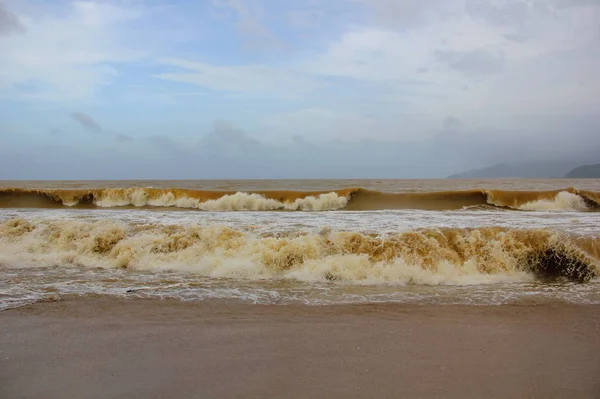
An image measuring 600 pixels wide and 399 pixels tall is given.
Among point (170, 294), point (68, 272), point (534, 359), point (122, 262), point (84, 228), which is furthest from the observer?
point (84, 228)

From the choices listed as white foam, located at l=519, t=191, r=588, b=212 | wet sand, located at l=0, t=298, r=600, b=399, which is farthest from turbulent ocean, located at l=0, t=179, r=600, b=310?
white foam, located at l=519, t=191, r=588, b=212

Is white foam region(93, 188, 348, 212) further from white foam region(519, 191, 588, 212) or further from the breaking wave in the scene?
the breaking wave

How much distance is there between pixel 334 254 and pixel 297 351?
497 cm

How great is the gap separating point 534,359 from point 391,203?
1621 centimetres

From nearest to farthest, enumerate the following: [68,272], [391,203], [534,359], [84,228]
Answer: [534,359], [68,272], [84,228], [391,203]

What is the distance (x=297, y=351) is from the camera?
4.64 meters

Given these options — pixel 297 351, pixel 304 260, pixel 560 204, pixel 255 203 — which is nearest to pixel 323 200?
pixel 255 203

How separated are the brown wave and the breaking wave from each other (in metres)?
9.55

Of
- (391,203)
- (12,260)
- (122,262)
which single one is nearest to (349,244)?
(122,262)

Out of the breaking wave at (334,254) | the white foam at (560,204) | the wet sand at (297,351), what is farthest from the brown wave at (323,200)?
the wet sand at (297,351)

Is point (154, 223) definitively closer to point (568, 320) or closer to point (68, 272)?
point (68, 272)

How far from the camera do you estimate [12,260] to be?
32.8 ft

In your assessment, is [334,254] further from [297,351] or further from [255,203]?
[255,203]

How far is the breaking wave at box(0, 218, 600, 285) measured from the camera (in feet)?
28.4
